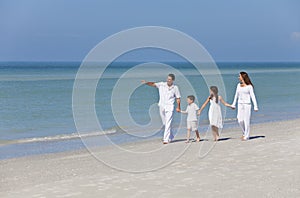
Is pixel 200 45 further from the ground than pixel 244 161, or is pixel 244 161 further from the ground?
pixel 200 45

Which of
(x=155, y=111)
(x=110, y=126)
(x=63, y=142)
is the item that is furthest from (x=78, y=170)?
(x=155, y=111)

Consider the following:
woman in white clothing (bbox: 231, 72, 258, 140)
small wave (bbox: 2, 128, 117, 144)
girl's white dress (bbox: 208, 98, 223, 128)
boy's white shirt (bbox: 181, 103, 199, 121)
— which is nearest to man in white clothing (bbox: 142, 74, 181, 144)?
boy's white shirt (bbox: 181, 103, 199, 121)

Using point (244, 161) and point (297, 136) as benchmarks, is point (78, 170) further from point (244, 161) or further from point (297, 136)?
point (297, 136)

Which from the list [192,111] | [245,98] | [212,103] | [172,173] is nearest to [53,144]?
[192,111]

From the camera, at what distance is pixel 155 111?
80.0ft

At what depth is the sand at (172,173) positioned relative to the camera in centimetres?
905

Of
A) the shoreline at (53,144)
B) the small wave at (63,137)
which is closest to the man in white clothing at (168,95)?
the shoreline at (53,144)

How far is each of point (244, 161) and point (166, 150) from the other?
3.03 meters

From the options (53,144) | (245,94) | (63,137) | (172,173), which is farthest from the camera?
(63,137)

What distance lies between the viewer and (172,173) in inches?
412

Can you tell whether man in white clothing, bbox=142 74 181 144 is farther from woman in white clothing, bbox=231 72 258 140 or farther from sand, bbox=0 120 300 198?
woman in white clothing, bbox=231 72 258 140

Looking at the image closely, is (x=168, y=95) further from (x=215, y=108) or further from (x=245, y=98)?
(x=245, y=98)

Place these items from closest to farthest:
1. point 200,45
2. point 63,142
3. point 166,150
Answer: point 200,45, point 166,150, point 63,142

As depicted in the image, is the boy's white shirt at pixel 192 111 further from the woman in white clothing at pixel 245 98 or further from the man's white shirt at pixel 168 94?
the woman in white clothing at pixel 245 98
